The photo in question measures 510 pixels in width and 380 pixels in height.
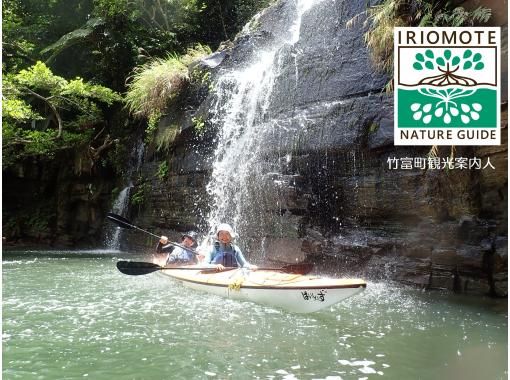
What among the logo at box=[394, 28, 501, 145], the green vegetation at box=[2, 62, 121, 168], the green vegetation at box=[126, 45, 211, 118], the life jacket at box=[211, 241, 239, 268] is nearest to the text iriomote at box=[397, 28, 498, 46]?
the logo at box=[394, 28, 501, 145]

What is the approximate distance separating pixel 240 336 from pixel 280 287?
933 mm

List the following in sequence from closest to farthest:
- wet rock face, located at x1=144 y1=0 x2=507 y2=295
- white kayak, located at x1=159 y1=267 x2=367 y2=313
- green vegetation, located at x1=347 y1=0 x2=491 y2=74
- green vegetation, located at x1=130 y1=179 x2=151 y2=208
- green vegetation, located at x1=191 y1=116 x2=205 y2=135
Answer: white kayak, located at x1=159 y1=267 x2=367 y2=313
green vegetation, located at x1=347 y1=0 x2=491 y2=74
wet rock face, located at x1=144 y1=0 x2=507 y2=295
green vegetation, located at x1=191 y1=116 x2=205 y2=135
green vegetation, located at x1=130 y1=179 x2=151 y2=208

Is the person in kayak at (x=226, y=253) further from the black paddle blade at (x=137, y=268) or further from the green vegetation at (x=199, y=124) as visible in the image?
the green vegetation at (x=199, y=124)

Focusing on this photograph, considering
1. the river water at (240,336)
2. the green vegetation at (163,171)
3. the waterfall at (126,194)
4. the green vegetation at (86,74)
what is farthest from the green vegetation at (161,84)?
the river water at (240,336)

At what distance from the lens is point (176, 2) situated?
15406 millimetres

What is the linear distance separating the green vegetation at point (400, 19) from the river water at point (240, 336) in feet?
10.9

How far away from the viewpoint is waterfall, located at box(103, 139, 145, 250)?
41.3 ft

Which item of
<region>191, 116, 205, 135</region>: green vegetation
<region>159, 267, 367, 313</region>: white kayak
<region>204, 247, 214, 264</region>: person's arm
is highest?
<region>191, 116, 205, 135</region>: green vegetation

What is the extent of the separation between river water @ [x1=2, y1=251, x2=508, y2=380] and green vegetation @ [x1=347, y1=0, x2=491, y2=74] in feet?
10.9

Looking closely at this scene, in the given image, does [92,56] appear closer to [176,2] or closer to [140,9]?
[140,9]

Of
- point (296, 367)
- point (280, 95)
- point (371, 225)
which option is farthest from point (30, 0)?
point (296, 367)

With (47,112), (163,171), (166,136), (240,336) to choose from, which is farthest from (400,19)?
(47,112)

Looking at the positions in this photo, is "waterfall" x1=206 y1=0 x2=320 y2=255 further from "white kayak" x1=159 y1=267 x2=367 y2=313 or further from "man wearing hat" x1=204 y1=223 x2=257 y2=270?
"white kayak" x1=159 y1=267 x2=367 y2=313

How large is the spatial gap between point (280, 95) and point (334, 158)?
188 centimetres
